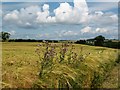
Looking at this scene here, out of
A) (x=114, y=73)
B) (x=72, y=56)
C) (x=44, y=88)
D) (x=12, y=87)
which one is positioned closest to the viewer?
(x=12, y=87)

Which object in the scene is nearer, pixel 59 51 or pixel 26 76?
pixel 26 76

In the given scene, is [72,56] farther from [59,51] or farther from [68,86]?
[68,86]

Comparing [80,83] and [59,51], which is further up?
[59,51]

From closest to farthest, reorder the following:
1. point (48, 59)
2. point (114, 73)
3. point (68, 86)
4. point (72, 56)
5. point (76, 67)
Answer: point (68, 86) < point (48, 59) < point (76, 67) < point (72, 56) < point (114, 73)

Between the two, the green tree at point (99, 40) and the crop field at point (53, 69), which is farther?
the green tree at point (99, 40)

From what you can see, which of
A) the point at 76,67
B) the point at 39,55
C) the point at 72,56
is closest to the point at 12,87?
the point at 39,55

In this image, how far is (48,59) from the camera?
8.38 metres

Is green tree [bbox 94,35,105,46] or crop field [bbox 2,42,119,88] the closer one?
crop field [bbox 2,42,119,88]

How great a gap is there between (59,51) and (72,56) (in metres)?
0.44

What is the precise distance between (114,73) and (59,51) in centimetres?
443

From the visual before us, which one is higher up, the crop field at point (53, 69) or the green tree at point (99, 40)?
the green tree at point (99, 40)

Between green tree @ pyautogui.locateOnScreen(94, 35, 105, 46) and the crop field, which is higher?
green tree @ pyautogui.locateOnScreen(94, 35, 105, 46)

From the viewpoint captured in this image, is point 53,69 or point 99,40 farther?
point 99,40

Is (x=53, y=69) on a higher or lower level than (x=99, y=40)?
lower
